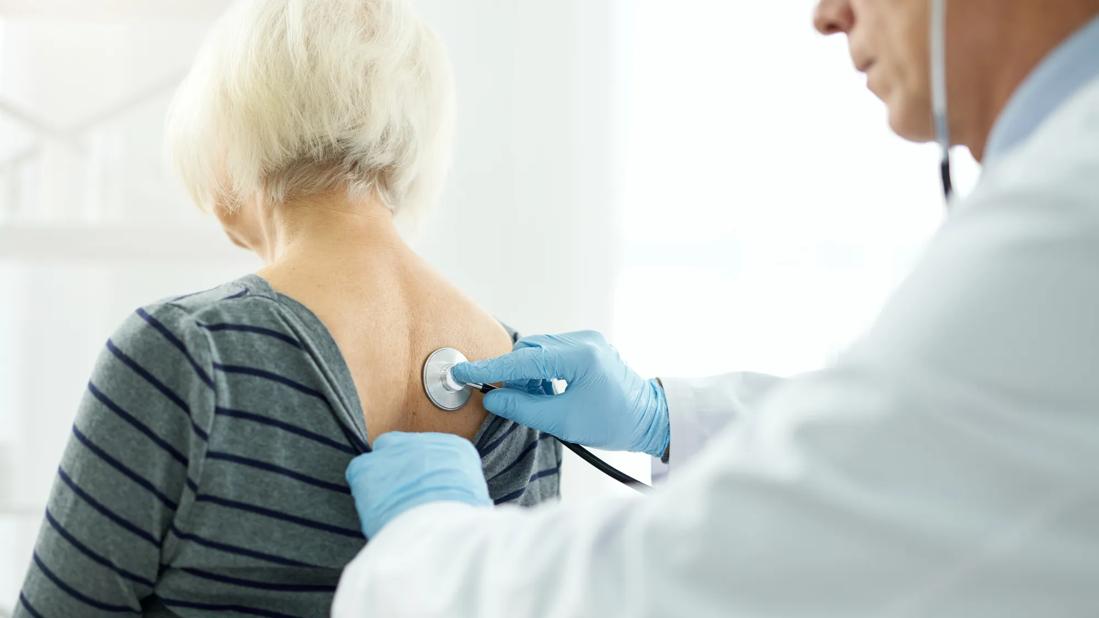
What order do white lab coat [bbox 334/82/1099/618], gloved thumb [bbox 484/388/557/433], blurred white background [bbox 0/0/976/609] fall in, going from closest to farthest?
white lab coat [bbox 334/82/1099/618], gloved thumb [bbox 484/388/557/433], blurred white background [bbox 0/0/976/609]

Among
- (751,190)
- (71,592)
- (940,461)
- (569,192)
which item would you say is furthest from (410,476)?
(751,190)

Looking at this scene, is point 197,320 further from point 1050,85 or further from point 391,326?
point 1050,85

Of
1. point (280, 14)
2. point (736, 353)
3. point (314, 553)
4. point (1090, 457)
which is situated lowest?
point (736, 353)

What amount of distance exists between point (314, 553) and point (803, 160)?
1809mm

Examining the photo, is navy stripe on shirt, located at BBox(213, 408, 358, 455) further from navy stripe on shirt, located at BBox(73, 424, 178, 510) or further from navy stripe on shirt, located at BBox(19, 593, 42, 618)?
navy stripe on shirt, located at BBox(19, 593, 42, 618)

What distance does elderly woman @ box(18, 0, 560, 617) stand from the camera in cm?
99

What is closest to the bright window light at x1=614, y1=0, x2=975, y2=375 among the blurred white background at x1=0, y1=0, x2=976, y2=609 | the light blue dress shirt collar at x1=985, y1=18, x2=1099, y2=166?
the blurred white background at x1=0, y1=0, x2=976, y2=609

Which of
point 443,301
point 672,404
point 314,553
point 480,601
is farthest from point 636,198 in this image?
point 480,601

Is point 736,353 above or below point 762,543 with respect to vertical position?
below

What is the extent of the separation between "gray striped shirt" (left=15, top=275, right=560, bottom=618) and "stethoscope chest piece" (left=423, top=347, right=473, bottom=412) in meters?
0.11

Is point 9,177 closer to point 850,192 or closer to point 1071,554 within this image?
Answer: point 850,192

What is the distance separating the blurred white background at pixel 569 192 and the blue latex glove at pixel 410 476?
4.47 feet

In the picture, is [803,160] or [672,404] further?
[803,160]

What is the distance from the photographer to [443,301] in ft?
4.01
